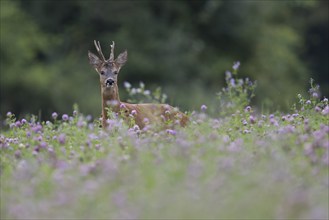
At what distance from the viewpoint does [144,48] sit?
32156 millimetres

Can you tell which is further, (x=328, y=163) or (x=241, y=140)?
(x=241, y=140)

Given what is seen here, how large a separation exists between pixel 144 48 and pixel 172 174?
2569 centimetres

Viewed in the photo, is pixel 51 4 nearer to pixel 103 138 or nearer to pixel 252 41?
pixel 252 41

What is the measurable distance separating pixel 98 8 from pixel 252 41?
543cm

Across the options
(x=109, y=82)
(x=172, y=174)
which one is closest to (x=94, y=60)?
(x=109, y=82)

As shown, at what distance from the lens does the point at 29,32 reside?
3158 cm

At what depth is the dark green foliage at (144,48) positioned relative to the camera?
30406 mm

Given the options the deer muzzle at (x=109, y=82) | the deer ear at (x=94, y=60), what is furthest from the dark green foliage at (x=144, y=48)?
the deer muzzle at (x=109, y=82)

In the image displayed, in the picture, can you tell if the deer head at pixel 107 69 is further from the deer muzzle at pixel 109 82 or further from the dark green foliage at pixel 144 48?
the dark green foliage at pixel 144 48

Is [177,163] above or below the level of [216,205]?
above

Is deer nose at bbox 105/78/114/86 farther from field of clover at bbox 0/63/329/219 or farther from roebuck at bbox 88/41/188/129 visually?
field of clover at bbox 0/63/329/219

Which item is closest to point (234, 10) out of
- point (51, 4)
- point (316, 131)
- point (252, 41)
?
point (252, 41)

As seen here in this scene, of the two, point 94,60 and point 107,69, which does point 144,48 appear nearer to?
point 94,60

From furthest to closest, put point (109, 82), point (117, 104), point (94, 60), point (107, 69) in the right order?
point (94, 60) < point (107, 69) < point (109, 82) < point (117, 104)
